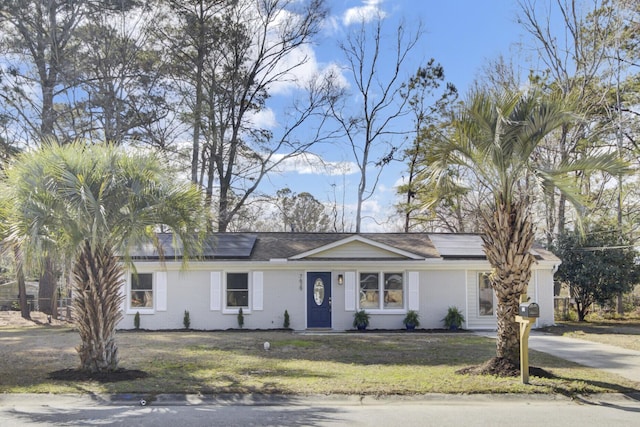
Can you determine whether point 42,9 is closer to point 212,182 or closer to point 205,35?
A: point 205,35

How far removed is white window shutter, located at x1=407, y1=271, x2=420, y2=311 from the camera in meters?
20.3

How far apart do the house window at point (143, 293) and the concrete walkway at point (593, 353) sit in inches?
502

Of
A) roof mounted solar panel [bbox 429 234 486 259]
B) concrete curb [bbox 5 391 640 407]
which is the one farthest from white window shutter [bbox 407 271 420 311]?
concrete curb [bbox 5 391 640 407]

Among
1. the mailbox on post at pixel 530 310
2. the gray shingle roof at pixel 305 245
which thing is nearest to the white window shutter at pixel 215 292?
the gray shingle roof at pixel 305 245

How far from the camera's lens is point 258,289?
20.3m

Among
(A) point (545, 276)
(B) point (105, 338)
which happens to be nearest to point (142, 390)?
(B) point (105, 338)

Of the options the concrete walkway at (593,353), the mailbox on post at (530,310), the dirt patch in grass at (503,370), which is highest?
the mailbox on post at (530,310)

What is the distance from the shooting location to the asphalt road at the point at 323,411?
293 inches

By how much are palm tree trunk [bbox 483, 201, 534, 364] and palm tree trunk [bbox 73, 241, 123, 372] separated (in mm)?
6961

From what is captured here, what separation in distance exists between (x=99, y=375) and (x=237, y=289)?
34.2 ft

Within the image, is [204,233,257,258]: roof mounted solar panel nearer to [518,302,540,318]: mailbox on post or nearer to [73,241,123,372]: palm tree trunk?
[73,241,123,372]: palm tree trunk

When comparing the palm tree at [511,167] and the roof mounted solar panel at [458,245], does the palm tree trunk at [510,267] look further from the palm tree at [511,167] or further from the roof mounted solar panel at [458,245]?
the roof mounted solar panel at [458,245]

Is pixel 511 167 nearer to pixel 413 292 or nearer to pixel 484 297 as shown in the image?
pixel 413 292

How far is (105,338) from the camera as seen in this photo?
34.1ft
